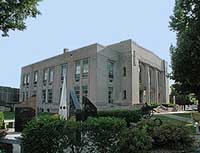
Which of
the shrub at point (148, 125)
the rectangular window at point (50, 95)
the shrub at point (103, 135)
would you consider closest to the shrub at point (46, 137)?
the shrub at point (103, 135)

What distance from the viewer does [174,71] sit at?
85.4ft

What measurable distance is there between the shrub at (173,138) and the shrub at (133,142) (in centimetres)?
184

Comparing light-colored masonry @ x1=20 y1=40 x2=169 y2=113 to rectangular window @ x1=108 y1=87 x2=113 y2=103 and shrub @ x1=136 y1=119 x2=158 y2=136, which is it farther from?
shrub @ x1=136 y1=119 x2=158 y2=136

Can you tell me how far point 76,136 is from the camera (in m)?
7.53

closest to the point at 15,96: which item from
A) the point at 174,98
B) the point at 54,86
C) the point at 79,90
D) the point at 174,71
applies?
the point at 54,86

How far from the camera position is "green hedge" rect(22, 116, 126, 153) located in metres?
→ 7.30

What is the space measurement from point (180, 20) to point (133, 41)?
1594cm

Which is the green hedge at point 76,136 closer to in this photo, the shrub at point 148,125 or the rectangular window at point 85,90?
the shrub at point 148,125

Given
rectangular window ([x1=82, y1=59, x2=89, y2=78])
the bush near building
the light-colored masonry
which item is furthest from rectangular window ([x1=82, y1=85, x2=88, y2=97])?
the bush near building

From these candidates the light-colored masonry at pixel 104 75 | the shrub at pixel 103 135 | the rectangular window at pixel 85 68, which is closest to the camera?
the shrub at pixel 103 135

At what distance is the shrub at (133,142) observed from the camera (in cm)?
738

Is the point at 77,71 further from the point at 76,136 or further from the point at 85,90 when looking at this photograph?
the point at 76,136

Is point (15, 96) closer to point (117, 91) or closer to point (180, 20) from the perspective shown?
point (117, 91)

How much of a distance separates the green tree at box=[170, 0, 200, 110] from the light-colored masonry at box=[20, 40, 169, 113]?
41.4ft
